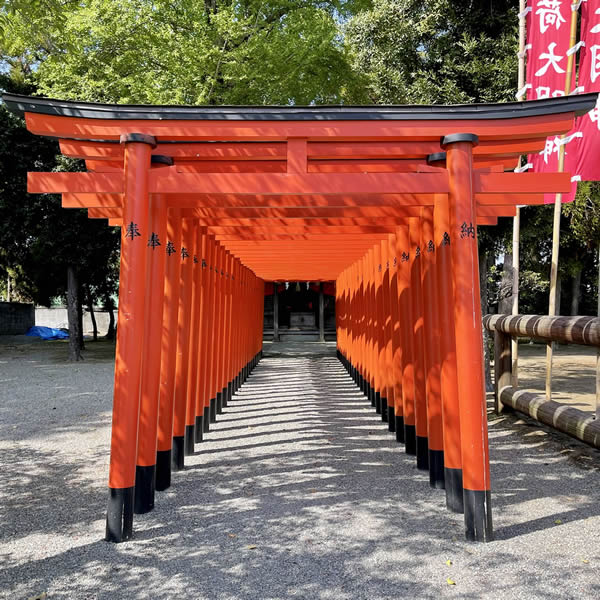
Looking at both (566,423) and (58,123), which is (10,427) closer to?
(58,123)

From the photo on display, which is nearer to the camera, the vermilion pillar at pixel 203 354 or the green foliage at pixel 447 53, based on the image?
the vermilion pillar at pixel 203 354

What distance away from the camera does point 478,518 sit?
372 cm

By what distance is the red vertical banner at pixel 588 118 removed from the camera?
687cm

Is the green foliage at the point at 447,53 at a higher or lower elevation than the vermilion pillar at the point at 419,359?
higher

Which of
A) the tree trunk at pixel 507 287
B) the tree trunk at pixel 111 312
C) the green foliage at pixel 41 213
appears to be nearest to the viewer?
the tree trunk at pixel 507 287

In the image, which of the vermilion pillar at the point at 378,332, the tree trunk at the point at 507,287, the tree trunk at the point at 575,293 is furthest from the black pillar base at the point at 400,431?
the tree trunk at the point at 575,293

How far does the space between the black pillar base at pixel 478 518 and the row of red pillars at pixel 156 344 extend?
7.60 feet

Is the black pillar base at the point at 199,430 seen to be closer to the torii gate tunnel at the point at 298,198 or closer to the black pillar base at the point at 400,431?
the torii gate tunnel at the point at 298,198

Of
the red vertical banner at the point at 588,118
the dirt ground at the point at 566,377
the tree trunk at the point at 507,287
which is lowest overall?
the dirt ground at the point at 566,377

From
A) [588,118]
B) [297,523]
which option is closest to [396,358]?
[297,523]

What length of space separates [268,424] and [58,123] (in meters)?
4.99

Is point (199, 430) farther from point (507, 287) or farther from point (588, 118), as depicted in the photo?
point (507, 287)

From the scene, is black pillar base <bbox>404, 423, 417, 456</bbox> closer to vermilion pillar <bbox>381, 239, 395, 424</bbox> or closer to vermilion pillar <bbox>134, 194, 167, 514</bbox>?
vermilion pillar <bbox>381, 239, 395, 424</bbox>

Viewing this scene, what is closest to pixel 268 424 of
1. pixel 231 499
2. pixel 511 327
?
pixel 231 499
